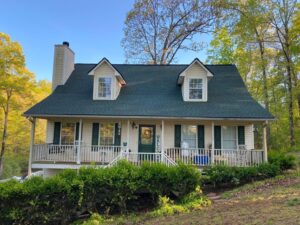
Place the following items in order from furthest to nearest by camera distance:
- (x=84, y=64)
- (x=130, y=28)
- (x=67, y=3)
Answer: (x=130, y=28) < (x=67, y=3) < (x=84, y=64)

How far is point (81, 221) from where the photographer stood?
7035 millimetres

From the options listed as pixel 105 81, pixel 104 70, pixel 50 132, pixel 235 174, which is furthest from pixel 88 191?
pixel 104 70

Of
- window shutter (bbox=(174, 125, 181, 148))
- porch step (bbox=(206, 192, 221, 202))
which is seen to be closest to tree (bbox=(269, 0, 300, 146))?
window shutter (bbox=(174, 125, 181, 148))

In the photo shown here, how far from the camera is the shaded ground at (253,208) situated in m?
5.03

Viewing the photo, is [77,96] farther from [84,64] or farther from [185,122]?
[185,122]

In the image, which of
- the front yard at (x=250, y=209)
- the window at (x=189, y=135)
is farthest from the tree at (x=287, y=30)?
the front yard at (x=250, y=209)

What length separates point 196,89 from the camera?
41.5 feet

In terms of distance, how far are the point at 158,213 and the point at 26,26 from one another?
21.8 m

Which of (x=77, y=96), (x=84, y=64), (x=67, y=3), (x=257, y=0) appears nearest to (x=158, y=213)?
(x=77, y=96)

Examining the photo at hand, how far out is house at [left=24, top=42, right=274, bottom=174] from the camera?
11.0 metres

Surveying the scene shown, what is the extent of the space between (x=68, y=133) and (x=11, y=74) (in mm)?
11106

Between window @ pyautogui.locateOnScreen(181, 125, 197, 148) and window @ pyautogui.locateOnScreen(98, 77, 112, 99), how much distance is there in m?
4.54

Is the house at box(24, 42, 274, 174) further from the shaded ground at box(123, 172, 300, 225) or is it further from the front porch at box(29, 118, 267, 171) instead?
the shaded ground at box(123, 172, 300, 225)

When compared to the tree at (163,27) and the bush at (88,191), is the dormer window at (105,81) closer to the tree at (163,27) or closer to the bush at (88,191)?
the bush at (88,191)
